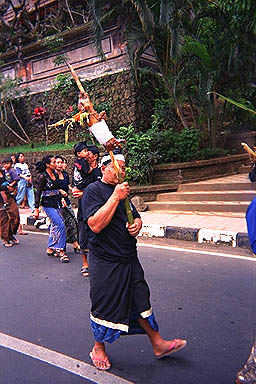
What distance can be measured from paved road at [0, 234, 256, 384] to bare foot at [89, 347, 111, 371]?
0.05 metres

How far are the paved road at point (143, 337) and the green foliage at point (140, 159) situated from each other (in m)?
4.35

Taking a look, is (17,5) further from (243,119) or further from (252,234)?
(252,234)

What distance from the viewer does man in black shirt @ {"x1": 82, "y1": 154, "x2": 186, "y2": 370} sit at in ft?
8.71

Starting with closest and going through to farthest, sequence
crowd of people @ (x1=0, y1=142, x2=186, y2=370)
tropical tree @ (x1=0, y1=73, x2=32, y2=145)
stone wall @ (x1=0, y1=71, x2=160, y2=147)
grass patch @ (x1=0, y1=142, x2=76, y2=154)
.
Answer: crowd of people @ (x1=0, y1=142, x2=186, y2=370) < stone wall @ (x1=0, y1=71, x2=160, y2=147) < grass patch @ (x1=0, y1=142, x2=76, y2=154) < tropical tree @ (x1=0, y1=73, x2=32, y2=145)

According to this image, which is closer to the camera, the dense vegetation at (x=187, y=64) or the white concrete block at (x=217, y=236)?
the white concrete block at (x=217, y=236)

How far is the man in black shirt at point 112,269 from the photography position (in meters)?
2.66

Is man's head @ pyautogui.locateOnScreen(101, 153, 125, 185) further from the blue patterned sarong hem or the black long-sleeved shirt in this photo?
the black long-sleeved shirt

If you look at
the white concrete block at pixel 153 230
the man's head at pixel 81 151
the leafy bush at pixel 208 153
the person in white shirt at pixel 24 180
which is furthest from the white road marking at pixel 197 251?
the person in white shirt at pixel 24 180

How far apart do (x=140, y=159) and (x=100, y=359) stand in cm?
726

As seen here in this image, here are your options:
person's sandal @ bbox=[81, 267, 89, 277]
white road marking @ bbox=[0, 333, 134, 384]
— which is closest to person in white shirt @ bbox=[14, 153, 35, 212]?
person's sandal @ bbox=[81, 267, 89, 277]

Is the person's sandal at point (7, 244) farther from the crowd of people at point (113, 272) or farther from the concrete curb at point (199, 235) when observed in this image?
the crowd of people at point (113, 272)

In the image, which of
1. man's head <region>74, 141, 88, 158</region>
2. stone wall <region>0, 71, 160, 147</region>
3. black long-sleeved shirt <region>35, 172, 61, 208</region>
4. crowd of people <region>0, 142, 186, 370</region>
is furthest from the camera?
stone wall <region>0, 71, 160, 147</region>

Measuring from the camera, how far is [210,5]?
9.51m

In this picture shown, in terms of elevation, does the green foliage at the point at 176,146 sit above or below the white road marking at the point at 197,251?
above
